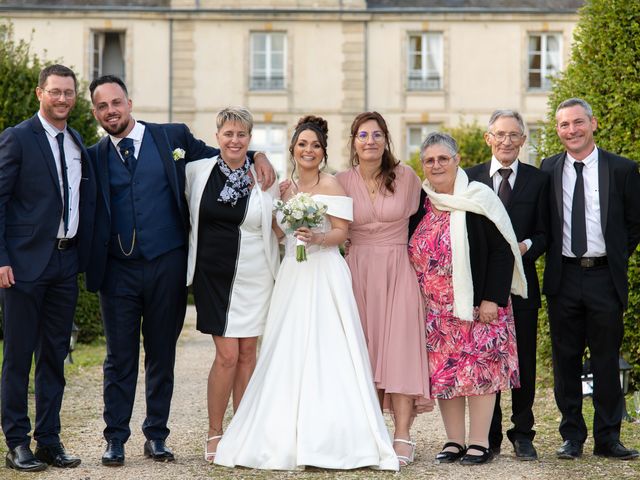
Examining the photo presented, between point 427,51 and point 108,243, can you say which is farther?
point 427,51

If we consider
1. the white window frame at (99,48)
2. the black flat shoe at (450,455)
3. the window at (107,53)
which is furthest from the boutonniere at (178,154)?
the window at (107,53)

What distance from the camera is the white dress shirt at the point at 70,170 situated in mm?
6906

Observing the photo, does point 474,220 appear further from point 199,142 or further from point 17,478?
point 17,478

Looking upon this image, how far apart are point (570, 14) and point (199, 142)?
27.1m

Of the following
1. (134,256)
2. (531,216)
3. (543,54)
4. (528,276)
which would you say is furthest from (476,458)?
(543,54)

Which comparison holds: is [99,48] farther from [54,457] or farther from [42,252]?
[54,457]

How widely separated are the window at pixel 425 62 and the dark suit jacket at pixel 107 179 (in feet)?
85.3

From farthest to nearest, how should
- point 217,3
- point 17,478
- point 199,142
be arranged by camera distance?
point 217,3 < point 199,142 < point 17,478

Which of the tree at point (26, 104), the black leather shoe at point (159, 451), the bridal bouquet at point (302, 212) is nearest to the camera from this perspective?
the bridal bouquet at point (302, 212)

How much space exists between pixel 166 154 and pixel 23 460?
2.09 metres

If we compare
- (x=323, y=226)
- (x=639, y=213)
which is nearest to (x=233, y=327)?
(x=323, y=226)

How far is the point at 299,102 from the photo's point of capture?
107ft

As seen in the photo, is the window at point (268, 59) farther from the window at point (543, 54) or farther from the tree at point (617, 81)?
the tree at point (617, 81)

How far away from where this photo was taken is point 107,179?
698 cm
